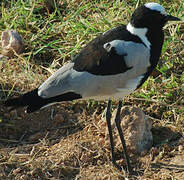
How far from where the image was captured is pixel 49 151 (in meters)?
3.62

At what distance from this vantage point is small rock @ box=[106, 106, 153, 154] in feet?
11.5

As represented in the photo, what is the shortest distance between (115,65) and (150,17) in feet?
1.31

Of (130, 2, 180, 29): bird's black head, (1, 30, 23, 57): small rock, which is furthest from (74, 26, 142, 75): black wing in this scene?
(1, 30, 23, 57): small rock

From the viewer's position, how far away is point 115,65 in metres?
3.22

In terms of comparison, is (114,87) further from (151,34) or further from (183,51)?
(183,51)

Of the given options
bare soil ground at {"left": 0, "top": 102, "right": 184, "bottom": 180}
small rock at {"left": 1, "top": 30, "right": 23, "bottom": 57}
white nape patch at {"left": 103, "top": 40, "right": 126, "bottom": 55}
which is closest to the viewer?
white nape patch at {"left": 103, "top": 40, "right": 126, "bottom": 55}

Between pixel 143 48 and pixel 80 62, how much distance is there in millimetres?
440

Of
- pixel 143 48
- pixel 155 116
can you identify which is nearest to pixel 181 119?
pixel 155 116

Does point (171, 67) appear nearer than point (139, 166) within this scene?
No

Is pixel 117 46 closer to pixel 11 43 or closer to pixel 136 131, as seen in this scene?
pixel 136 131

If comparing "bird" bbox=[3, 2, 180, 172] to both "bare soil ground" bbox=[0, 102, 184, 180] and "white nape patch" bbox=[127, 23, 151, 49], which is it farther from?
"bare soil ground" bbox=[0, 102, 184, 180]

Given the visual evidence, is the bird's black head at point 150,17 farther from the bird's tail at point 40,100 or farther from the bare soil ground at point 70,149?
the bare soil ground at point 70,149

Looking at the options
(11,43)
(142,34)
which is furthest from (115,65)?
(11,43)

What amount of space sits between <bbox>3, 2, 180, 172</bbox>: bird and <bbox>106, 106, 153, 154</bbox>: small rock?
0.31 meters
